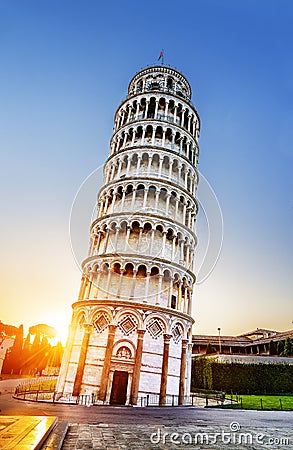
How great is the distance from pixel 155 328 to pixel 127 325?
237cm

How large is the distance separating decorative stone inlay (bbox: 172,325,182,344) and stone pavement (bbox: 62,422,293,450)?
15.7 m

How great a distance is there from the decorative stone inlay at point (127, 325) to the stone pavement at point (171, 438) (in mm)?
14258

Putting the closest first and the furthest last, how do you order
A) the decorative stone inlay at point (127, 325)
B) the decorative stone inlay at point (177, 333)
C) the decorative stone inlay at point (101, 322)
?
1. the decorative stone inlay at point (127, 325)
2. the decorative stone inlay at point (101, 322)
3. the decorative stone inlay at point (177, 333)

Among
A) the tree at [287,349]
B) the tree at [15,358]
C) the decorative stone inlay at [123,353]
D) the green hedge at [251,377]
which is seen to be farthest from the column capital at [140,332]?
the tree at [15,358]

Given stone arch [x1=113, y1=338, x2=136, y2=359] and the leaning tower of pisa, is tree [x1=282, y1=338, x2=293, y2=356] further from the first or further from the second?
stone arch [x1=113, y1=338, x2=136, y2=359]

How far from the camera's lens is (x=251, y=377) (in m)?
36.4

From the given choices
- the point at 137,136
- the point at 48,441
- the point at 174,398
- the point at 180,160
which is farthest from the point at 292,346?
the point at 48,441

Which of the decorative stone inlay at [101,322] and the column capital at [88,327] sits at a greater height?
the decorative stone inlay at [101,322]

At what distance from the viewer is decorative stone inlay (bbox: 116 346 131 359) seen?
2444 cm

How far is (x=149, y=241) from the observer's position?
1133 inches

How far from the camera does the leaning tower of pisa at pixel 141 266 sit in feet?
79.6

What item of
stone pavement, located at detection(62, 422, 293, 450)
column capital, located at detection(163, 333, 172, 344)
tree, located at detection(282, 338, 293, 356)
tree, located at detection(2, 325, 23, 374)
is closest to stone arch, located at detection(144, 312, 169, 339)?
column capital, located at detection(163, 333, 172, 344)

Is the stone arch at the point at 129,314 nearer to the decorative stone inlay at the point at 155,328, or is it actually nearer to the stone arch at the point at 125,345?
the decorative stone inlay at the point at 155,328

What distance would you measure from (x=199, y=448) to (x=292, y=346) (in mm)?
39338
